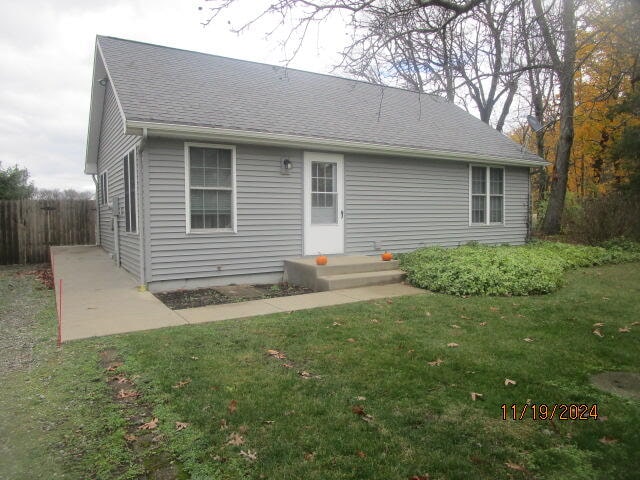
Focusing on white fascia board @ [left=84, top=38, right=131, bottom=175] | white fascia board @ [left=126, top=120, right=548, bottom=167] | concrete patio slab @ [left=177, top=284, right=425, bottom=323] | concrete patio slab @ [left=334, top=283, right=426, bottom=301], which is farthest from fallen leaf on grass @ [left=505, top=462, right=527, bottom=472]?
white fascia board @ [left=84, top=38, right=131, bottom=175]

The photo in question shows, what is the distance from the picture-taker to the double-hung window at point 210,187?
317 inches

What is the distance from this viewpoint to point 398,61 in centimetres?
594

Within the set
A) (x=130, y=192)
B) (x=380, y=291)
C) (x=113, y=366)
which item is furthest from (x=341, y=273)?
(x=113, y=366)

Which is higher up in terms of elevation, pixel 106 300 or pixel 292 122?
pixel 292 122

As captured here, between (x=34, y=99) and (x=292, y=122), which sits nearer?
(x=292, y=122)

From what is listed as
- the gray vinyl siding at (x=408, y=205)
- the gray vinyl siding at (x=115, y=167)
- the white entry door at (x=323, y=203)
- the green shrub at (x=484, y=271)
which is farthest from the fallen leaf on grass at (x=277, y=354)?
the gray vinyl siding at (x=408, y=205)

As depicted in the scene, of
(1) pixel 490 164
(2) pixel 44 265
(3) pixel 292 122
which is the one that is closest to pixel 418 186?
(1) pixel 490 164

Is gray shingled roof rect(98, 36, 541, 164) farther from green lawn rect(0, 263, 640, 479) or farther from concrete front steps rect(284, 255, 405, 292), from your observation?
green lawn rect(0, 263, 640, 479)

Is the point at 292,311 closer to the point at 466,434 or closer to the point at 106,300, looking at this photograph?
the point at 106,300

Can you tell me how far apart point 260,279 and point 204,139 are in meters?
2.85

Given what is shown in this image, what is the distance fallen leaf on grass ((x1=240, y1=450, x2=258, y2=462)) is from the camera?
Answer: 259 centimetres

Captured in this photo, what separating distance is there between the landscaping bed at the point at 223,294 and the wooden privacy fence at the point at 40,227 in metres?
8.49

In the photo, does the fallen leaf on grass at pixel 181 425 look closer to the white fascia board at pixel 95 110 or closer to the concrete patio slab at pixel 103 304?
the concrete patio slab at pixel 103 304

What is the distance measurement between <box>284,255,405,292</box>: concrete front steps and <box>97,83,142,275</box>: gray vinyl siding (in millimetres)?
2955
